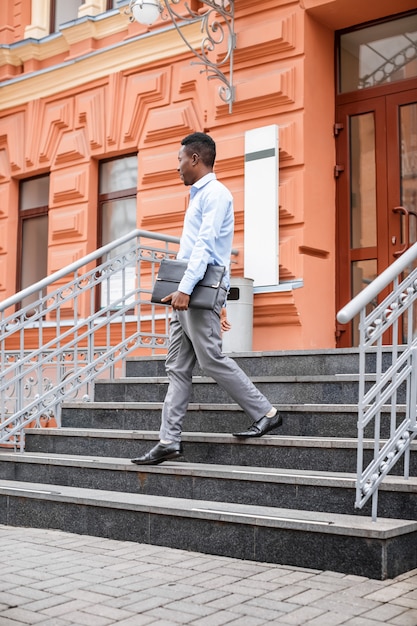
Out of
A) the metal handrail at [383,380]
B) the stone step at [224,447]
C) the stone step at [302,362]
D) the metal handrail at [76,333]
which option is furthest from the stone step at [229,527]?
the stone step at [302,362]

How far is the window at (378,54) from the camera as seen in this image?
8.09 m

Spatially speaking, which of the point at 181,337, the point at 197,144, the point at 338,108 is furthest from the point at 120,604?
the point at 338,108

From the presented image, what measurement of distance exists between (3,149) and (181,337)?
7109 millimetres

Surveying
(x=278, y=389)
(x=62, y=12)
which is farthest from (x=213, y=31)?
(x=278, y=389)

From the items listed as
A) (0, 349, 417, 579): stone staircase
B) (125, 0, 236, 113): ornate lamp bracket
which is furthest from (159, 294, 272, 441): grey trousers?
(125, 0, 236, 113): ornate lamp bracket

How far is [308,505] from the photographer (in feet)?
15.3

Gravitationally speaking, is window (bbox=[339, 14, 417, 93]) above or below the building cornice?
below

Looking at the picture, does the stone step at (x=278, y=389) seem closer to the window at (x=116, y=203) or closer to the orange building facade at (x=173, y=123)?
the orange building facade at (x=173, y=123)

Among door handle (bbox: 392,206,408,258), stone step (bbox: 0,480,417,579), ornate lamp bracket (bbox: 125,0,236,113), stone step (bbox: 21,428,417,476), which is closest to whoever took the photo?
stone step (bbox: 0,480,417,579)

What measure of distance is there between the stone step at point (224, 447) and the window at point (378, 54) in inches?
173

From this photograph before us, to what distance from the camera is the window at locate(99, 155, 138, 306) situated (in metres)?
10.1

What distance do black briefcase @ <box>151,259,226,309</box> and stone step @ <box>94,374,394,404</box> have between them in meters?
1.07

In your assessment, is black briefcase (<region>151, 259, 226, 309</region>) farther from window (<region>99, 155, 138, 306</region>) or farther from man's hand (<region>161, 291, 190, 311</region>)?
window (<region>99, 155, 138, 306</region>)

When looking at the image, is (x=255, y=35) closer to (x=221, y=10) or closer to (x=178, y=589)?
(x=221, y=10)
